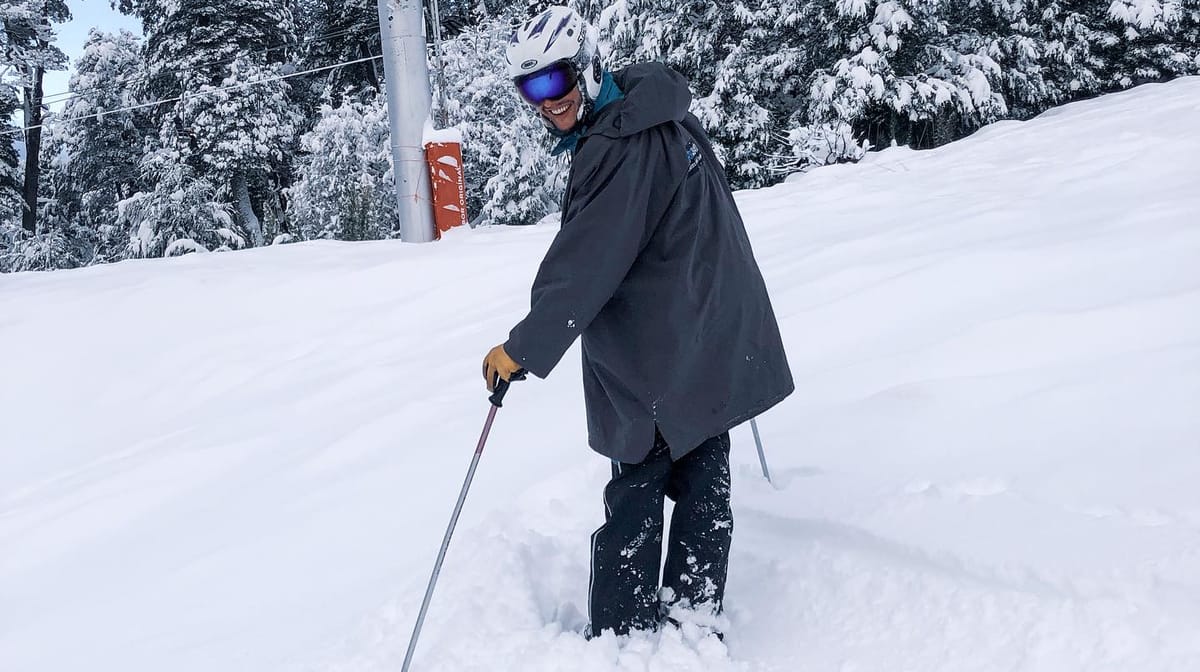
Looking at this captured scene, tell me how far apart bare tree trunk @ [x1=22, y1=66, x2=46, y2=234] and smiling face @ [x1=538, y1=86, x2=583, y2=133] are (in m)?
22.9

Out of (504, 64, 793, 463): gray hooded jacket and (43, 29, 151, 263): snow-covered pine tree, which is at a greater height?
(43, 29, 151, 263): snow-covered pine tree

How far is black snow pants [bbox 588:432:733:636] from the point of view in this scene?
6.88 feet

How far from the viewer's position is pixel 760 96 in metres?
14.2

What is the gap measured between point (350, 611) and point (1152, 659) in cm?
183

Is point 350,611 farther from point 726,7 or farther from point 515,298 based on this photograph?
point 726,7

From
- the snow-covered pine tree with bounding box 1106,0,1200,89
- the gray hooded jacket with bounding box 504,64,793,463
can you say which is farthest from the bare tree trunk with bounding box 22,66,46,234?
the gray hooded jacket with bounding box 504,64,793,463

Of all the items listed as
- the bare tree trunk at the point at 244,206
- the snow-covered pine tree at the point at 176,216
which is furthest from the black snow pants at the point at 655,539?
the bare tree trunk at the point at 244,206

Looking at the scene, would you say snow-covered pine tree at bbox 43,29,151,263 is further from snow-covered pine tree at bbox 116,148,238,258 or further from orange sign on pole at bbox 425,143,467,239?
orange sign on pole at bbox 425,143,467,239

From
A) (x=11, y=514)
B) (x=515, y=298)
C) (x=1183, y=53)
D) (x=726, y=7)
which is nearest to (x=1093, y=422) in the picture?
(x=515, y=298)

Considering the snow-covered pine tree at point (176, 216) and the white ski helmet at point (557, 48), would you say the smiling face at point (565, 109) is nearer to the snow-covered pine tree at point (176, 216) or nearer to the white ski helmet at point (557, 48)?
the white ski helmet at point (557, 48)

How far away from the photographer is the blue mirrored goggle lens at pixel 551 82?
192 cm

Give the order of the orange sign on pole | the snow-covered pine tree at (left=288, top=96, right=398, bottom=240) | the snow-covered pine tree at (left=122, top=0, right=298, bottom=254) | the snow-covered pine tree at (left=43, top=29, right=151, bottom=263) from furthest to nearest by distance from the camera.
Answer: the snow-covered pine tree at (left=43, top=29, right=151, bottom=263), the snow-covered pine tree at (left=122, top=0, right=298, bottom=254), the snow-covered pine tree at (left=288, top=96, right=398, bottom=240), the orange sign on pole

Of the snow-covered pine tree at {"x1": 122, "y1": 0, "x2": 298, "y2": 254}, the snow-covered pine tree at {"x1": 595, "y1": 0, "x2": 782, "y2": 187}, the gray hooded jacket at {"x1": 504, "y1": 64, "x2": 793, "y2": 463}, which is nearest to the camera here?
the gray hooded jacket at {"x1": 504, "y1": 64, "x2": 793, "y2": 463}

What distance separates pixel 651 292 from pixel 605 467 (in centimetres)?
107
